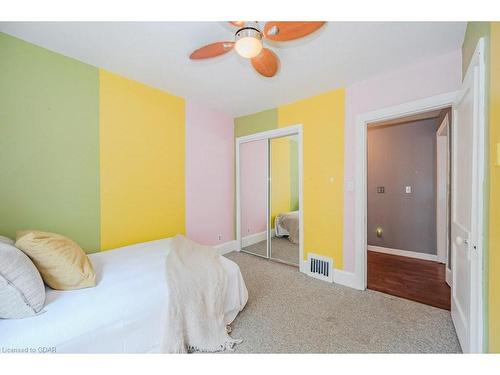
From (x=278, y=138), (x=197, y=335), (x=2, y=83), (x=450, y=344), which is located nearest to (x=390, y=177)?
(x=278, y=138)

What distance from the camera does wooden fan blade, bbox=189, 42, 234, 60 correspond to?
4.60 ft

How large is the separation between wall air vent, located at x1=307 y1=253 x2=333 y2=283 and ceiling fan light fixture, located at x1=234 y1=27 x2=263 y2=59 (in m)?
2.37

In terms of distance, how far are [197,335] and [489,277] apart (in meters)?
1.69

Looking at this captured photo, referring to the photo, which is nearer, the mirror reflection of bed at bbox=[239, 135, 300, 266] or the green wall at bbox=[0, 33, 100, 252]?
the green wall at bbox=[0, 33, 100, 252]

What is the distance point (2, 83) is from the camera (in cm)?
162

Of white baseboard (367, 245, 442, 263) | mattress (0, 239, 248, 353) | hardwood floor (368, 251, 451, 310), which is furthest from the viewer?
white baseboard (367, 245, 442, 263)

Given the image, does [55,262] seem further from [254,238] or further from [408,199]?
[408,199]

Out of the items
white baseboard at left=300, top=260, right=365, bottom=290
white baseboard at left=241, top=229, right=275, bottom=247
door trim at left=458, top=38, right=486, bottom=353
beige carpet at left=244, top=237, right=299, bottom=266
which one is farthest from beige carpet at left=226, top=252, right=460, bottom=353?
white baseboard at left=241, top=229, right=275, bottom=247

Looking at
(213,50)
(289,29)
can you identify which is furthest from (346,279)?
(213,50)

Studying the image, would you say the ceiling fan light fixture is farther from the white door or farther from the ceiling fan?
the white door

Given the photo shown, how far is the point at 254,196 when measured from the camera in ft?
11.4

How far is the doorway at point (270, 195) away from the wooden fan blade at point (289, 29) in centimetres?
165

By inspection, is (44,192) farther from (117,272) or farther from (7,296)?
(7,296)

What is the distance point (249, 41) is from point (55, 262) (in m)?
1.79
